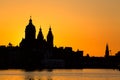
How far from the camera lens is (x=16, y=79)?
129875 mm

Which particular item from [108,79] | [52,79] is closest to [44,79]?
[52,79]

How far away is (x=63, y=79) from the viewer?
435 ft

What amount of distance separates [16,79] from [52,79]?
→ 7.08 meters

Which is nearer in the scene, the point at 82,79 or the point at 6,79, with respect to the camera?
the point at 6,79

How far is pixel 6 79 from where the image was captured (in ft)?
417

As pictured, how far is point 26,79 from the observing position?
13062 cm

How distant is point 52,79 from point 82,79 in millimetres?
6911

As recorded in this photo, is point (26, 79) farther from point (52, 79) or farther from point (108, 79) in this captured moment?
point (108, 79)

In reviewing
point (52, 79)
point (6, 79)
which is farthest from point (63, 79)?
point (6, 79)

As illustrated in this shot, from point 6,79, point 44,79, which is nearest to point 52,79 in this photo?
A: point 44,79

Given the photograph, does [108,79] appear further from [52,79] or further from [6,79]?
[6,79]

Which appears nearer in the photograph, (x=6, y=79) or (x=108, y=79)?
(x=6, y=79)

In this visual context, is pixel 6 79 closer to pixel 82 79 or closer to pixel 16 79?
pixel 16 79

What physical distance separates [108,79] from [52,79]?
463 inches
